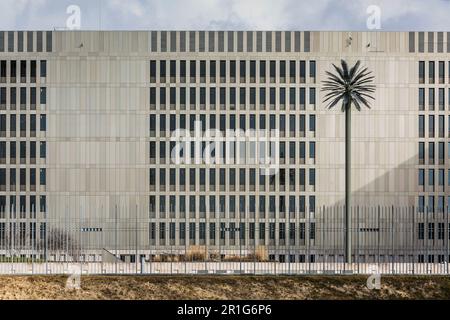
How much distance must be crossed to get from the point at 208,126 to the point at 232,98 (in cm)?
391

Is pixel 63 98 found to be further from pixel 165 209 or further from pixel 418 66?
pixel 418 66

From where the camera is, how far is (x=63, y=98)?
75.2 meters

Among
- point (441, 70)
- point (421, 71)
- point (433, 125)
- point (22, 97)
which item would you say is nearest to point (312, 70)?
point (421, 71)

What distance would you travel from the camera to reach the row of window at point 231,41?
7419 centimetres

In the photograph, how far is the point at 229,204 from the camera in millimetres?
74812

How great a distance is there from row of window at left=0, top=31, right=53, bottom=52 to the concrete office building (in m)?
0.13

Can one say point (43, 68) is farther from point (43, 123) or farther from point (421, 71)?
point (421, 71)

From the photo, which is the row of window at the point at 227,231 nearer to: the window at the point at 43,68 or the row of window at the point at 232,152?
the row of window at the point at 232,152

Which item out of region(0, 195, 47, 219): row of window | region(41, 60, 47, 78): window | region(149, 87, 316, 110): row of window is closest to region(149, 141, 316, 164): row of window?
region(149, 87, 316, 110): row of window

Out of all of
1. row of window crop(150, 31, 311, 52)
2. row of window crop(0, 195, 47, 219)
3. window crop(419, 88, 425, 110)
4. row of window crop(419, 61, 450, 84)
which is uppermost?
row of window crop(150, 31, 311, 52)

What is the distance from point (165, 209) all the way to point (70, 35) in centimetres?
2058

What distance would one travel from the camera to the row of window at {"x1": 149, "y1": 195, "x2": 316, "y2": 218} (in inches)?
2943

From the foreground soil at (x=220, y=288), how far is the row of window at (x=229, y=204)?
30.9 metres

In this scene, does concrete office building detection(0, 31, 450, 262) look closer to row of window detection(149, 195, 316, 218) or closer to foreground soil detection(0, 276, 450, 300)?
row of window detection(149, 195, 316, 218)
